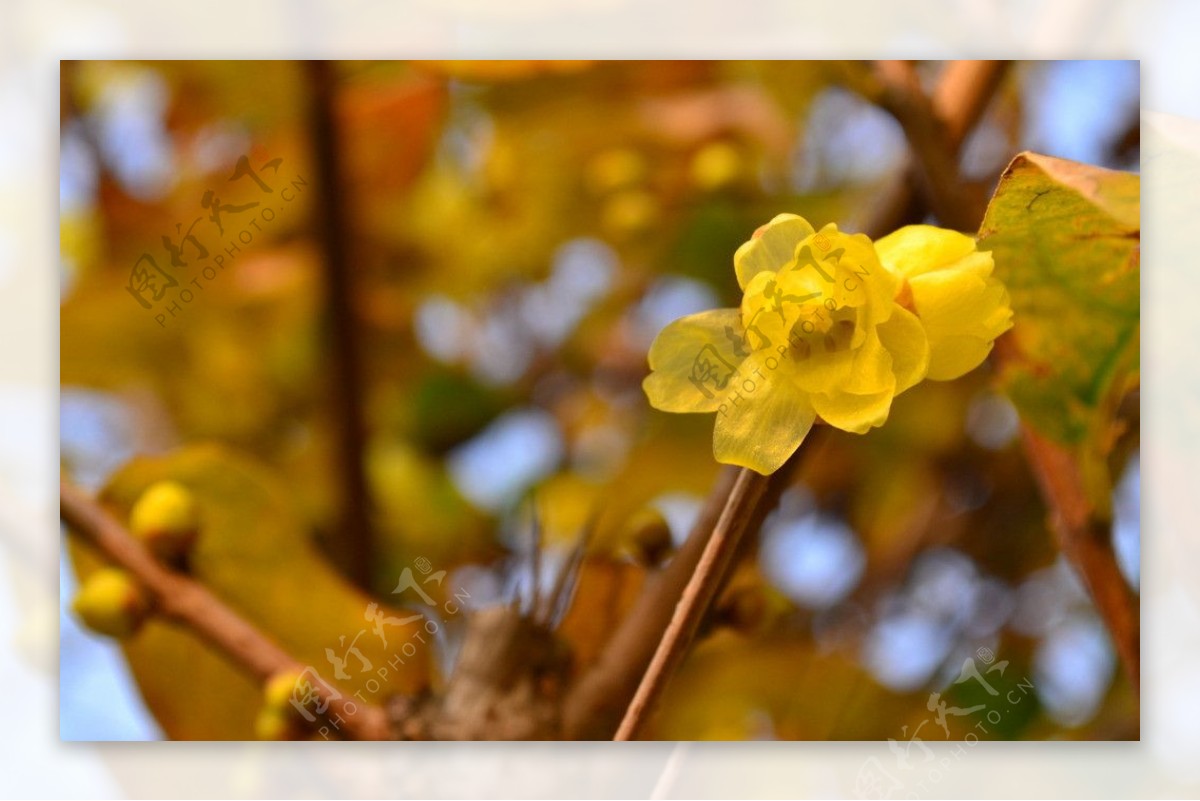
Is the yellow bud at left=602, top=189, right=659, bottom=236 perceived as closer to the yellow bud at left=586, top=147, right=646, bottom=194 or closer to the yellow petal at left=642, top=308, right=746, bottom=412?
the yellow bud at left=586, top=147, right=646, bottom=194

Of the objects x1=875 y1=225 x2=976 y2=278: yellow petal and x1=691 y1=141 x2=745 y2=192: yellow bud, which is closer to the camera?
x1=875 y1=225 x2=976 y2=278: yellow petal

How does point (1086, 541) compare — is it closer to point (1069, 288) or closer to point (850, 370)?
point (1069, 288)

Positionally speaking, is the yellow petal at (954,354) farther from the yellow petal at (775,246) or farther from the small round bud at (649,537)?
the small round bud at (649,537)

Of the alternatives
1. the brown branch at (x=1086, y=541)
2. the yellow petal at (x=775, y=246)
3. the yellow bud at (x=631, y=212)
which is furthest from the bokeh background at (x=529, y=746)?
the yellow petal at (x=775, y=246)

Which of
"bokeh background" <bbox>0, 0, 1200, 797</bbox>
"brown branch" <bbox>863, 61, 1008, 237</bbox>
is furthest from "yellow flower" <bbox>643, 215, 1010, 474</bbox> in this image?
"bokeh background" <bbox>0, 0, 1200, 797</bbox>

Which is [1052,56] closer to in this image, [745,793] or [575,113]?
[575,113]
